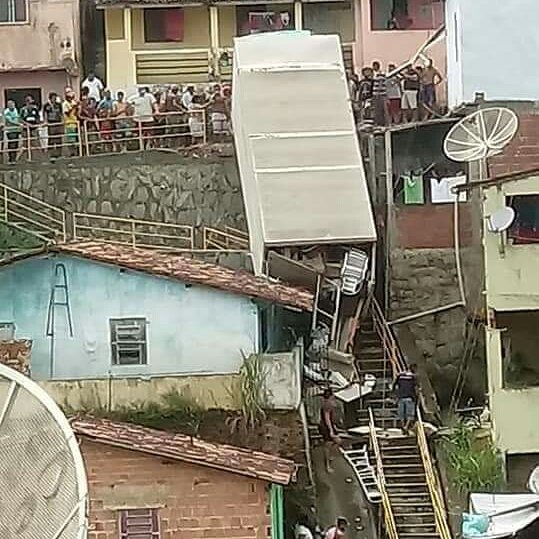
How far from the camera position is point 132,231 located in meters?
30.7

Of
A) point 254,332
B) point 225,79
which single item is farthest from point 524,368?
point 225,79

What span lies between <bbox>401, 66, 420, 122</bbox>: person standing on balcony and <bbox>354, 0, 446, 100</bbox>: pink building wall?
448 centimetres

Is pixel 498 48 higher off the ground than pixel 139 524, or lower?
higher

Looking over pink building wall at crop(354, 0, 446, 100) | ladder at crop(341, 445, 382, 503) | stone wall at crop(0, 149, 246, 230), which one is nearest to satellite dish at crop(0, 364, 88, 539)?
ladder at crop(341, 445, 382, 503)

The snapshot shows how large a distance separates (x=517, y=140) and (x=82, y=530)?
1972cm

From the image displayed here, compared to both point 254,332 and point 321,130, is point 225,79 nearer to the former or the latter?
point 321,130

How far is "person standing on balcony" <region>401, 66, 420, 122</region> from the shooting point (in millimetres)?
31188

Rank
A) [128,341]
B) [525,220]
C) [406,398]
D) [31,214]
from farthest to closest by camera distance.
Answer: [31,214], [406,398], [525,220], [128,341]

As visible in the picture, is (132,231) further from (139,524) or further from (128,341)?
(139,524)

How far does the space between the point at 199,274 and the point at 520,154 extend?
26.4ft

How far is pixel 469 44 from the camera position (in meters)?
30.2

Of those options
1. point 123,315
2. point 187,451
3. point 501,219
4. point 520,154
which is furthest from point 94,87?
point 187,451

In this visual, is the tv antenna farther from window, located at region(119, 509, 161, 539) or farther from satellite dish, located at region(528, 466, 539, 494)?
window, located at region(119, 509, 161, 539)

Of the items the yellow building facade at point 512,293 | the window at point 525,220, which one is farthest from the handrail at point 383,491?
the window at point 525,220
